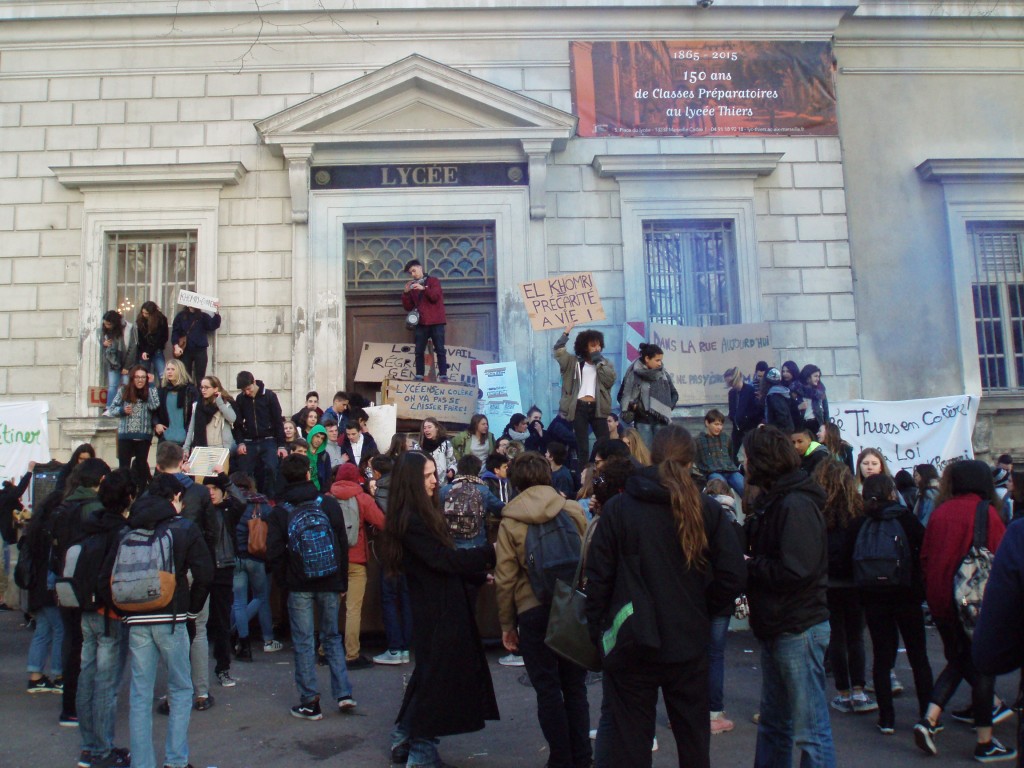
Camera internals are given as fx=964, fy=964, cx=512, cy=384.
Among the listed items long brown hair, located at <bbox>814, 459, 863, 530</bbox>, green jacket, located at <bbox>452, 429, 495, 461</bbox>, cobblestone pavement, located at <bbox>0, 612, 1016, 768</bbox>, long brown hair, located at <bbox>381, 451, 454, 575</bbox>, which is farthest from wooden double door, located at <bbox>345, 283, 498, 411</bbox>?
long brown hair, located at <bbox>381, 451, 454, 575</bbox>

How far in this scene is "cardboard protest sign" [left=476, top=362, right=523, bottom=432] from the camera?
43.2 feet

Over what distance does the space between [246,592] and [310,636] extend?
2.23m

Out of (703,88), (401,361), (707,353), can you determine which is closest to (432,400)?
(401,361)

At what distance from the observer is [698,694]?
451 cm

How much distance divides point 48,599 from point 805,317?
10.8m

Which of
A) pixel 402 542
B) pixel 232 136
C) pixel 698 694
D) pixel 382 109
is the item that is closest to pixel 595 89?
pixel 382 109

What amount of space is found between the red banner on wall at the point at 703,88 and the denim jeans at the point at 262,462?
6.72 metres

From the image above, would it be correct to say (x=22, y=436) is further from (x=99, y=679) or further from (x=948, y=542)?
(x=948, y=542)

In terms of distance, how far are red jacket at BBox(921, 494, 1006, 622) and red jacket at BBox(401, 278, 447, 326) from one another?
795 centimetres

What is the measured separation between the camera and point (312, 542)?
6.87m

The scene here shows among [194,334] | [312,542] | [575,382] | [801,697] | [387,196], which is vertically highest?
[387,196]

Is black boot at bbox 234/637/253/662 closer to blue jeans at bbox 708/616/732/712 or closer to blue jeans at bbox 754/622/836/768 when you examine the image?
blue jeans at bbox 708/616/732/712

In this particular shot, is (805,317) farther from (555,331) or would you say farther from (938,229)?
(555,331)

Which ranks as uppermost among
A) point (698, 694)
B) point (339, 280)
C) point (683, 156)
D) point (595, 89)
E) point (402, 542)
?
point (595, 89)
